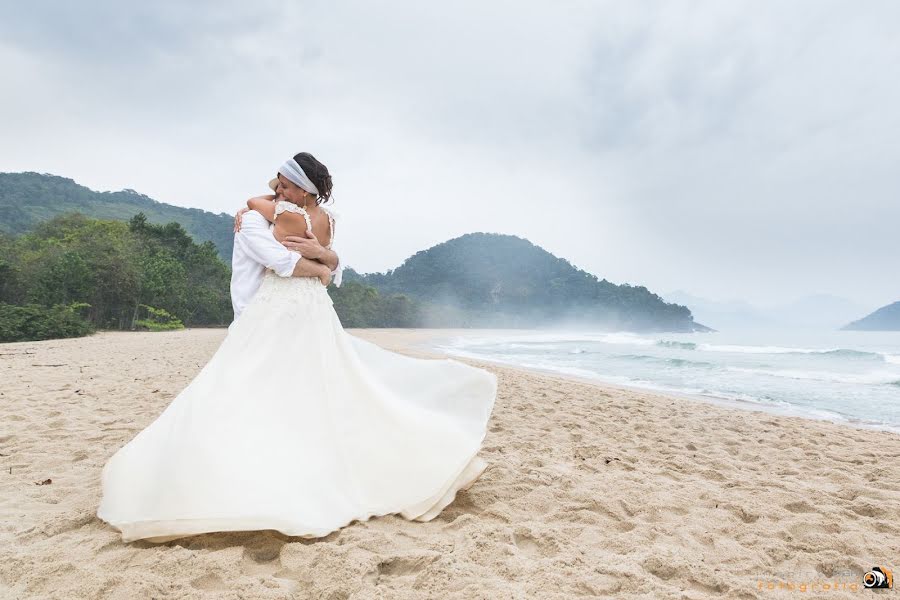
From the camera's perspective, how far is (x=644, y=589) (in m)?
1.85

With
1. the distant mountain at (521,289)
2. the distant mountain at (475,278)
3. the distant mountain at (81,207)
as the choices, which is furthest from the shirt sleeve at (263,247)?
the distant mountain at (521,289)

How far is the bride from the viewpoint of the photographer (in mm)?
2002

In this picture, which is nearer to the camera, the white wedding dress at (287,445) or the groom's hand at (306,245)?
the white wedding dress at (287,445)

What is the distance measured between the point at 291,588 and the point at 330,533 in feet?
1.20

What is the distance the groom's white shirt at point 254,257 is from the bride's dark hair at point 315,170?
1.12ft

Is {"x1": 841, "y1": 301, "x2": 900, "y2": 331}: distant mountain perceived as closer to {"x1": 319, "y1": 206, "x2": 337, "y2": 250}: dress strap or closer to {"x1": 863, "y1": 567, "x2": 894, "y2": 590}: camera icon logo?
{"x1": 863, "y1": 567, "x2": 894, "y2": 590}: camera icon logo

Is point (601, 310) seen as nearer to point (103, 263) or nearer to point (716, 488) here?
point (103, 263)

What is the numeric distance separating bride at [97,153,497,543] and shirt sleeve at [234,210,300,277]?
0.14ft

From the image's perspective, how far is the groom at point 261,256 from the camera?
2.39 meters

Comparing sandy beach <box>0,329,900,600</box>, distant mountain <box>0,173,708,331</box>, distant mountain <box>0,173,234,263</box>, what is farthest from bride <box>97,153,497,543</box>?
distant mountain <box>0,173,234,263</box>

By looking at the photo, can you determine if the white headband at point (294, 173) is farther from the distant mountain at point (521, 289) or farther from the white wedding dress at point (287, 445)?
the distant mountain at point (521, 289)

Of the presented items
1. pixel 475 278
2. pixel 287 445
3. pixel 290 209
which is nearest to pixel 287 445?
pixel 287 445

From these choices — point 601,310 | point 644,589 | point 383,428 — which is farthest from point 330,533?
point 601,310

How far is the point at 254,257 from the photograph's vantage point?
2426 millimetres
